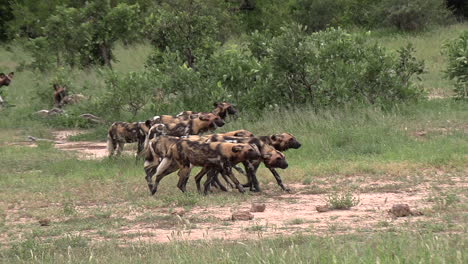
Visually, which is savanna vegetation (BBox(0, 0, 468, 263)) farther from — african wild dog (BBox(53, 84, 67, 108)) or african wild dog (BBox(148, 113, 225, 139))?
african wild dog (BBox(148, 113, 225, 139))

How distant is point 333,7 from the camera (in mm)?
30828

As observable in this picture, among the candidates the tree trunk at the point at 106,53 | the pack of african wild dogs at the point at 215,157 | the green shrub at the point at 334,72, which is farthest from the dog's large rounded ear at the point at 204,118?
the tree trunk at the point at 106,53

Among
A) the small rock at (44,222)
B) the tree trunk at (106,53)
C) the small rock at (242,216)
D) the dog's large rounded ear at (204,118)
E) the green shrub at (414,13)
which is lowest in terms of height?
the small rock at (44,222)

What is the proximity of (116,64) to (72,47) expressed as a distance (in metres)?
2.46

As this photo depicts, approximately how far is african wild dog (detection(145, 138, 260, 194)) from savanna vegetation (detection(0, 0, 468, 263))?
1.02 ft

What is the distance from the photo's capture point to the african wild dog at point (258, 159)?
9641 mm

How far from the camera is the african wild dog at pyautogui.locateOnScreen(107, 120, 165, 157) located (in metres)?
12.3

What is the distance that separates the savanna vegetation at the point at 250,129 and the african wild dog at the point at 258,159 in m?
0.32

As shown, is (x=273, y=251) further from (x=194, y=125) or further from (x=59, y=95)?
(x=59, y=95)

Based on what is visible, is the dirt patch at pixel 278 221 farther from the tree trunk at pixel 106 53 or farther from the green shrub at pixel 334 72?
the tree trunk at pixel 106 53

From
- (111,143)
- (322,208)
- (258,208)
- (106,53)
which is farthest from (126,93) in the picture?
(106,53)

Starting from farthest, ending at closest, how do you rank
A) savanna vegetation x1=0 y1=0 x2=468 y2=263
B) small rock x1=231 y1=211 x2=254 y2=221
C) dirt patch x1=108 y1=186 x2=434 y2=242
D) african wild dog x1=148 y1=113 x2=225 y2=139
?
1. african wild dog x1=148 y1=113 x2=225 y2=139
2. small rock x1=231 y1=211 x2=254 y2=221
3. dirt patch x1=108 y1=186 x2=434 y2=242
4. savanna vegetation x1=0 y1=0 x2=468 y2=263

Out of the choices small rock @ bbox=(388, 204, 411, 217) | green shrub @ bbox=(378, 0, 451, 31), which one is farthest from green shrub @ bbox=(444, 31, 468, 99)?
green shrub @ bbox=(378, 0, 451, 31)

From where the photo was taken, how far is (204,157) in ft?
31.0
